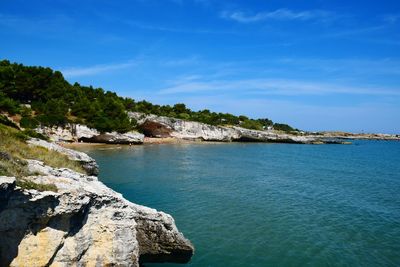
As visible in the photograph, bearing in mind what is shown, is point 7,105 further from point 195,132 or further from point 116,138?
point 195,132

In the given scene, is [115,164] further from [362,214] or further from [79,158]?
[362,214]

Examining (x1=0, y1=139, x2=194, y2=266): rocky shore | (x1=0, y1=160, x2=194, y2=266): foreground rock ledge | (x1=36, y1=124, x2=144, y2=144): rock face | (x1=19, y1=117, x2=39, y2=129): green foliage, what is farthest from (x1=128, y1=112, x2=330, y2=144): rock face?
(x1=0, y1=160, x2=194, y2=266): foreground rock ledge

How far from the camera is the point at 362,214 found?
78.5 ft

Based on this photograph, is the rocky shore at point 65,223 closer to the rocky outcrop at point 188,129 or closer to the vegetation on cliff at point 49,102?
the vegetation on cliff at point 49,102

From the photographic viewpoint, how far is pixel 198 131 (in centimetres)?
10531

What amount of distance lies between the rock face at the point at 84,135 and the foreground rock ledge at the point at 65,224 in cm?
5954

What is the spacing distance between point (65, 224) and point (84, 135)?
66.7 metres

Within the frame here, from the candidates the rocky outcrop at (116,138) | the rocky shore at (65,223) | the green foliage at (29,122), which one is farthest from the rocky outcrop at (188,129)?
the rocky shore at (65,223)

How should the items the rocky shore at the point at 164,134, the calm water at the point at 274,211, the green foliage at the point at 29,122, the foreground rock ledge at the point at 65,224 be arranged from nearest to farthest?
the foreground rock ledge at the point at 65,224
the calm water at the point at 274,211
the green foliage at the point at 29,122
the rocky shore at the point at 164,134

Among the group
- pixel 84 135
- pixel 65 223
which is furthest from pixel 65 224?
pixel 84 135

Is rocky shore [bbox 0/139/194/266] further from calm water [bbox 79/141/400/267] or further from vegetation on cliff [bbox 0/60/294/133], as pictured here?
vegetation on cliff [bbox 0/60/294/133]

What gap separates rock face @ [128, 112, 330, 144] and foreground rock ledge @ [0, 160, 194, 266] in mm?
84063

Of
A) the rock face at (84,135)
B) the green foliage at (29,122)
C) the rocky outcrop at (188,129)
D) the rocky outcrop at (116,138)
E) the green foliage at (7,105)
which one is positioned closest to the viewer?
the green foliage at (29,122)

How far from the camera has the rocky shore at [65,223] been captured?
32.5 ft
